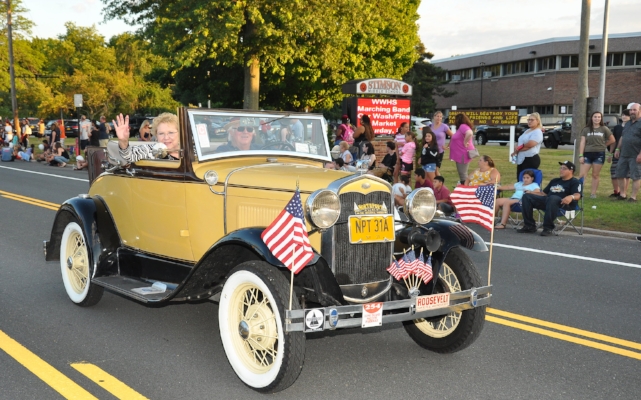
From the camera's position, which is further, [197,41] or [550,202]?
[197,41]

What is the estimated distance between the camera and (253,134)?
221 inches

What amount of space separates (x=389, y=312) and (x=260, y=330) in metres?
0.85

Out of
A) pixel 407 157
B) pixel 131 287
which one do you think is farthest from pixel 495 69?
pixel 131 287

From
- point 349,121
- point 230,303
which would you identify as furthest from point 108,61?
point 230,303

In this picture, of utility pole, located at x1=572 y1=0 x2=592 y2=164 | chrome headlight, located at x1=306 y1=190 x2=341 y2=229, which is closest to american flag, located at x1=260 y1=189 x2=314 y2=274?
chrome headlight, located at x1=306 y1=190 x2=341 y2=229

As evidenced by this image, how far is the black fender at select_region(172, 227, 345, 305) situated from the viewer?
4316 millimetres

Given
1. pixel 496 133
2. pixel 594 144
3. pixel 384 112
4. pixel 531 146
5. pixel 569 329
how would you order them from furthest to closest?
pixel 496 133
pixel 384 112
pixel 594 144
pixel 531 146
pixel 569 329

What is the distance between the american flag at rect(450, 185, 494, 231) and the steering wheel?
1451mm

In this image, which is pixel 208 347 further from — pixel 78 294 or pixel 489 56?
pixel 489 56

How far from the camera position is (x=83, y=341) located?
5.14 metres

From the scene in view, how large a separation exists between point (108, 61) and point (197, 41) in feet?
164

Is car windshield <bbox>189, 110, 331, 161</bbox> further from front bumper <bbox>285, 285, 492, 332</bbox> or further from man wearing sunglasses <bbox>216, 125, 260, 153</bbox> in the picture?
front bumper <bbox>285, 285, 492, 332</bbox>

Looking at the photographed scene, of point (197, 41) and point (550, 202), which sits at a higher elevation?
point (197, 41)

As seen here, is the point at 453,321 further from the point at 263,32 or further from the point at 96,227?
the point at 263,32
